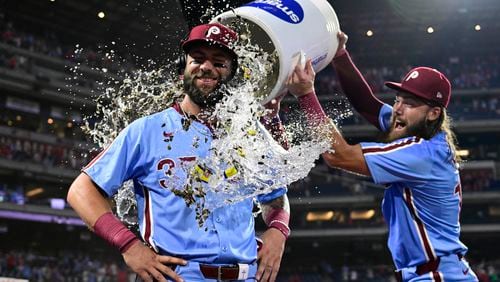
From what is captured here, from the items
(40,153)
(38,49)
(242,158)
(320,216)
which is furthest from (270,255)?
(38,49)

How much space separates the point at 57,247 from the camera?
3014cm

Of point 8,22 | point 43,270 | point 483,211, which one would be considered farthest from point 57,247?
point 483,211

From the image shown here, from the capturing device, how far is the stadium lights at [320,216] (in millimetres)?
30688

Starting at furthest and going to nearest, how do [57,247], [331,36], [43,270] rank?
1. [57,247]
2. [43,270]
3. [331,36]

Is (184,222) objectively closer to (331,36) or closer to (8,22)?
(331,36)

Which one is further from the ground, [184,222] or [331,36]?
[331,36]

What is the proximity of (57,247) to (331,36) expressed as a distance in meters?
28.8

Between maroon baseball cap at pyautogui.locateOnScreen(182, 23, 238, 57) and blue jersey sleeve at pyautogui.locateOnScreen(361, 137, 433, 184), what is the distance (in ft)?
4.26

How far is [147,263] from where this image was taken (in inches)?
108

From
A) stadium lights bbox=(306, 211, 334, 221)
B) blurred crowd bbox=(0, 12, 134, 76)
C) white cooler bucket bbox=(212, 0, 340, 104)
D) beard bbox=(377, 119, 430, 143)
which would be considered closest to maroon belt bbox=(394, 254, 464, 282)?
beard bbox=(377, 119, 430, 143)

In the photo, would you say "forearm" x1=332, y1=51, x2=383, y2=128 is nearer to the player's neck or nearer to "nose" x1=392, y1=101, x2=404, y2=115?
"nose" x1=392, y1=101, x2=404, y2=115

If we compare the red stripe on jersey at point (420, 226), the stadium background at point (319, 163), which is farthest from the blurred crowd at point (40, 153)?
the red stripe on jersey at point (420, 226)

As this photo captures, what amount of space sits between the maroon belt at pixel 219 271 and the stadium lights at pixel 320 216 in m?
28.0

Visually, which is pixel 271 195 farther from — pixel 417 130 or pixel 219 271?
pixel 417 130
